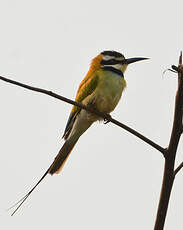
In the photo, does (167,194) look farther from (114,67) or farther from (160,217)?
(114,67)

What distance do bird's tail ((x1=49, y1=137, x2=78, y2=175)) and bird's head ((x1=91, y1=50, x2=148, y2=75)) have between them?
748 millimetres

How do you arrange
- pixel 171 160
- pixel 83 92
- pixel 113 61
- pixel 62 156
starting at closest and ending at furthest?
pixel 171 160 → pixel 62 156 → pixel 83 92 → pixel 113 61

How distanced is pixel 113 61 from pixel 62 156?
1.02 m

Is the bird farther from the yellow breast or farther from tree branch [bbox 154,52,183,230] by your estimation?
tree branch [bbox 154,52,183,230]

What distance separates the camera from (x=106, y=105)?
10.2 ft

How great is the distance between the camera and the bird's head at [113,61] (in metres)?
3.35

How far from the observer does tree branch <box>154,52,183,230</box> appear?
1447 mm

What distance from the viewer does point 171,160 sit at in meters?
1.56

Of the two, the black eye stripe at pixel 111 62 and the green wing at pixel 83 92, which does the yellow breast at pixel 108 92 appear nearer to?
the green wing at pixel 83 92

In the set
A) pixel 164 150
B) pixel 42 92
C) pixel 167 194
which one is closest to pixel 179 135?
pixel 164 150

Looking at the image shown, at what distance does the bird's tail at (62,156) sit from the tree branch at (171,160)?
148 centimetres

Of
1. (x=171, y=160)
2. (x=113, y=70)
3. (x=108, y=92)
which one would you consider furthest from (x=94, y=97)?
(x=171, y=160)

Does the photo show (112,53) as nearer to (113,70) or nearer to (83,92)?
(113,70)

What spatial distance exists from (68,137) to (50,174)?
42cm
